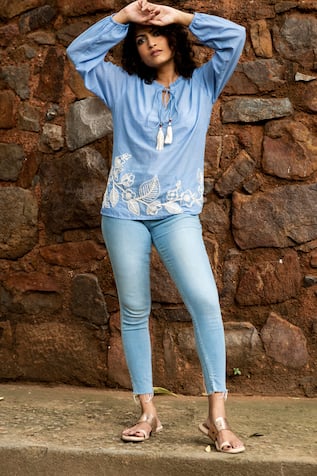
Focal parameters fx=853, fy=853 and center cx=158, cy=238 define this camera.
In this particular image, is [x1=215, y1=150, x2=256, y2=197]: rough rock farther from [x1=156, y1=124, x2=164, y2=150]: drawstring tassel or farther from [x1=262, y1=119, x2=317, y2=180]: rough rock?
[x1=156, y1=124, x2=164, y2=150]: drawstring tassel

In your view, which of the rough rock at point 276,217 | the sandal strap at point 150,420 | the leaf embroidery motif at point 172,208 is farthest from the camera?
the rough rock at point 276,217

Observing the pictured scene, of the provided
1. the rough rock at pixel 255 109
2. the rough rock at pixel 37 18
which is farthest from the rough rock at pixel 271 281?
the rough rock at pixel 37 18

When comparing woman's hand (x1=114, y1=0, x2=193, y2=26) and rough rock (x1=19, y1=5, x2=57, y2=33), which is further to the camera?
rough rock (x1=19, y1=5, x2=57, y2=33)

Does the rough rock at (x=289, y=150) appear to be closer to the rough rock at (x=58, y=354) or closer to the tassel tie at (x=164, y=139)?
the tassel tie at (x=164, y=139)

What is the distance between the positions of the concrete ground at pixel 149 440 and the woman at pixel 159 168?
0.10m

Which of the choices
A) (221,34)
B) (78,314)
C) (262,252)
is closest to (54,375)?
(78,314)

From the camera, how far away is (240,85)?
160 inches

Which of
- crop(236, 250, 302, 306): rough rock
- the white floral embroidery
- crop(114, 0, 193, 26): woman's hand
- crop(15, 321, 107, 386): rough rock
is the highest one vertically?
crop(114, 0, 193, 26): woman's hand

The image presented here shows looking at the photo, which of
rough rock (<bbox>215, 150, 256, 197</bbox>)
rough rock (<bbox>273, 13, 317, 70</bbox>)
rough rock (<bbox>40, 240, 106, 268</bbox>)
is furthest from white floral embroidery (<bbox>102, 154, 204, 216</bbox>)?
rough rock (<bbox>273, 13, 317, 70</bbox>)

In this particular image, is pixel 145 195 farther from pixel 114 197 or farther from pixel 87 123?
pixel 87 123

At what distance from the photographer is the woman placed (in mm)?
3133

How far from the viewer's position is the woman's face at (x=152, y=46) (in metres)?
3.27

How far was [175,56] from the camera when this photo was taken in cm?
335

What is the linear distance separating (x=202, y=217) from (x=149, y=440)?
1.24 meters
